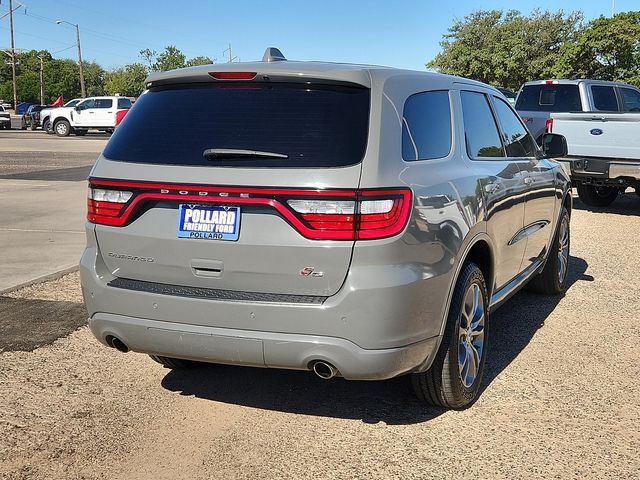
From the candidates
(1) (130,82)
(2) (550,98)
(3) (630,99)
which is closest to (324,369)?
(2) (550,98)

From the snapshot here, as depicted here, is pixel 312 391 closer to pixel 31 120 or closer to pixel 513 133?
pixel 513 133

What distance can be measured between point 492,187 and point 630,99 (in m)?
10.3

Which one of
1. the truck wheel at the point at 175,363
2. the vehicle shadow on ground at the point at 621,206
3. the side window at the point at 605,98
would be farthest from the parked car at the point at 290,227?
the side window at the point at 605,98

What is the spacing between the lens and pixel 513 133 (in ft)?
17.4

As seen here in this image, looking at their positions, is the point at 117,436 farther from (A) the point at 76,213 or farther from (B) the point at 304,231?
(A) the point at 76,213

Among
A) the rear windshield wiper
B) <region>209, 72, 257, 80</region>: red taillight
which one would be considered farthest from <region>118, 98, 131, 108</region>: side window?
the rear windshield wiper

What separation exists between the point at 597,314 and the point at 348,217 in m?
3.65

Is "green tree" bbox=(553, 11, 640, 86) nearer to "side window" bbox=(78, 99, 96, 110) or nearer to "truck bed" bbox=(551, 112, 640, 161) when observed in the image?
"side window" bbox=(78, 99, 96, 110)

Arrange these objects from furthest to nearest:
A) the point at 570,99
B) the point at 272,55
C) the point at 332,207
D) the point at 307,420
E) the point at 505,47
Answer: the point at 505,47
the point at 570,99
the point at 272,55
the point at 307,420
the point at 332,207

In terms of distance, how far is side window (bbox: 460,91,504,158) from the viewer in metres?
4.36

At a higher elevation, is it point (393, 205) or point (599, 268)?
point (393, 205)

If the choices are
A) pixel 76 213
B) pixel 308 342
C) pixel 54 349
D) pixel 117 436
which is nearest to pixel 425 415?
pixel 308 342

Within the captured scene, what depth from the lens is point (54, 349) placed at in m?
4.96

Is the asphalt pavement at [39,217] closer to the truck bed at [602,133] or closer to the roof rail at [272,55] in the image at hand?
the roof rail at [272,55]
